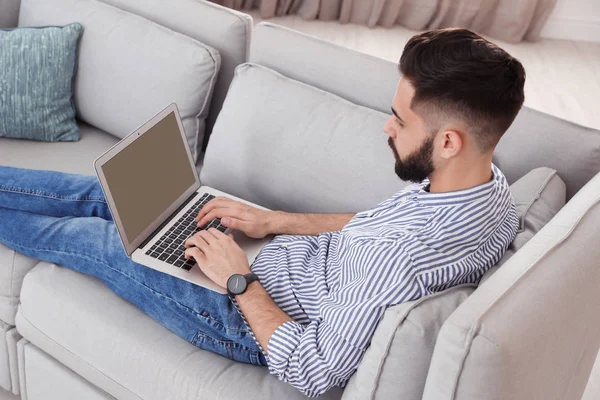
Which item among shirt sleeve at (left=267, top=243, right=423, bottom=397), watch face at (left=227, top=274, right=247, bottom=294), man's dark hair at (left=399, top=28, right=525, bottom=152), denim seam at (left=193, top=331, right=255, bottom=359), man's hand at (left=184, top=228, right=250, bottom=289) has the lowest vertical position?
denim seam at (left=193, top=331, right=255, bottom=359)

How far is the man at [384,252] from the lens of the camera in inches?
47.4

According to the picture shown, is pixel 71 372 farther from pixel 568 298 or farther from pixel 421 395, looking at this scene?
pixel 568 298

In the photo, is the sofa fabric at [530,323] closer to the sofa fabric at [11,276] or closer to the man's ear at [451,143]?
the man's ear at [451,143]

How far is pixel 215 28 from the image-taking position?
200cm

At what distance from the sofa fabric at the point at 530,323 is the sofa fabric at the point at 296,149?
0.50 m

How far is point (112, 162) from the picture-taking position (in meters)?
1.49

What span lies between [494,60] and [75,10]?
1.47 meters

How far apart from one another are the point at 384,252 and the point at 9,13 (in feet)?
5.86

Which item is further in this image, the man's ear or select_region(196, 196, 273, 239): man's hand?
select_region(196, 196, 273, 239): man's hand

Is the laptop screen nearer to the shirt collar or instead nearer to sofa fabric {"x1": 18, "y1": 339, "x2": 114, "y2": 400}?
sofa fabric {"x1": 18, "y1": 339, "x2": 114, "y2": 400}

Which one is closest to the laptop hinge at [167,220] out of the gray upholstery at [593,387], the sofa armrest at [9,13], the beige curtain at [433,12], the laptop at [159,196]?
the laptop at [159,196]

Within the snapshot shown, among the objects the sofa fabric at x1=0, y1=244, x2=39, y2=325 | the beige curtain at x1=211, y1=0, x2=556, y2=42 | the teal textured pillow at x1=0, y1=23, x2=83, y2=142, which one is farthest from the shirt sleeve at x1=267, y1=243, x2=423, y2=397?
the beige curtain at x1=211, y1=0, x2=556, y2=42

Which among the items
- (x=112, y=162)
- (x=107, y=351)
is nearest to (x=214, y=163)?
(x=112, y=162)

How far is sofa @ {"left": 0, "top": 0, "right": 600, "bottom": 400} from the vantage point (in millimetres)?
1026
